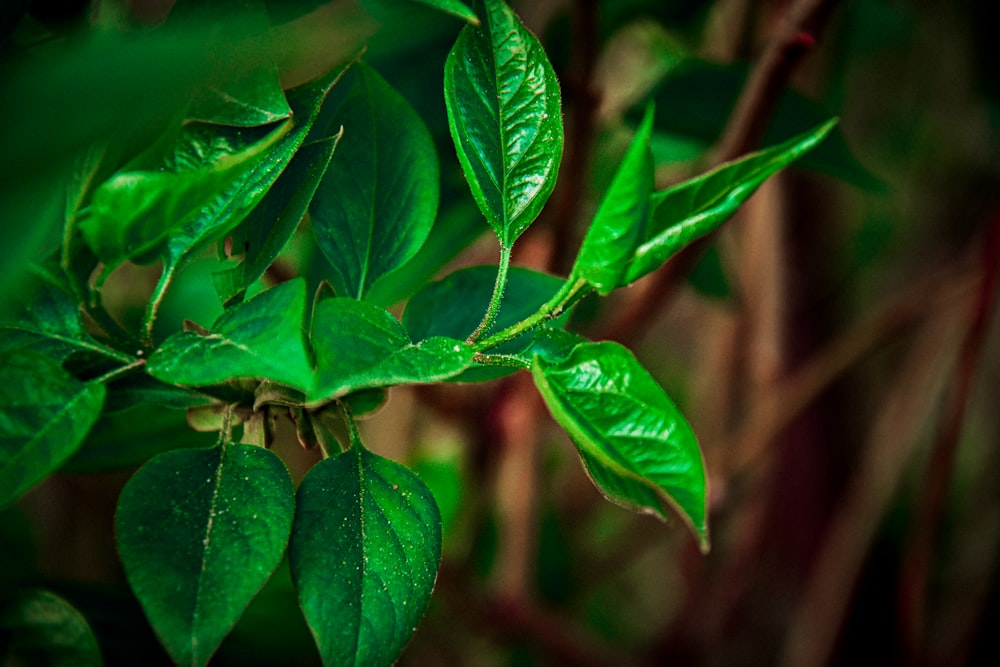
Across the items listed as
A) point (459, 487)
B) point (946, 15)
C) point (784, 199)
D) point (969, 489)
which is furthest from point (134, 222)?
point (969, 489)

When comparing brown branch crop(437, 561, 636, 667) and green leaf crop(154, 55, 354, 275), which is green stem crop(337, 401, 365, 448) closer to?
green leaf crop(154, 55, 354, 275)

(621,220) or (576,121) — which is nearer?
(621,220)

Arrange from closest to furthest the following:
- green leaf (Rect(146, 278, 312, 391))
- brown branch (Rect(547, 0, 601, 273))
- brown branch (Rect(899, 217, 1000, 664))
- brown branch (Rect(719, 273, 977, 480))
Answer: green leaf (Rect(146, 278, 312, 391)) → brown branch (Rect(547, 0, 601, 273)) → brown branch (Rect(899, 217, 1000, 664)) → brown branch (Rect(719, 273, 977, 480))

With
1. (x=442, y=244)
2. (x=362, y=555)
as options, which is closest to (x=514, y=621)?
(x=442, y=244)

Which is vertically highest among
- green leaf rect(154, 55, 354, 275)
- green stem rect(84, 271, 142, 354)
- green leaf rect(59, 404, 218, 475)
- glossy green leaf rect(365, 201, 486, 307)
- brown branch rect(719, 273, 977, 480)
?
green leaf rect(154, 55, 354, 275)

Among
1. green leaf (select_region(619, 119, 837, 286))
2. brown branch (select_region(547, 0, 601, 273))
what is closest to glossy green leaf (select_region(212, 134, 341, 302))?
green leaf (select_region(619, 119, 837, 286))

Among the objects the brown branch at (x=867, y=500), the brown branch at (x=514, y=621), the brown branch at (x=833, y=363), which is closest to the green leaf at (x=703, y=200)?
the brown branch at (x=514, y=621)

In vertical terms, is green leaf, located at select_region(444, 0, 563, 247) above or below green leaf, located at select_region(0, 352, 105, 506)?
above

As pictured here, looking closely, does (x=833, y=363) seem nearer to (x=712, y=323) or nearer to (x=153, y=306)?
(x=712, y=323)
